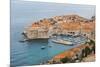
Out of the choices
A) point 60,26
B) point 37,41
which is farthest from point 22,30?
point 60,26

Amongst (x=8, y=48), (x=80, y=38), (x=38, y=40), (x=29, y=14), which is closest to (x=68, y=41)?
(x=80, y=38)

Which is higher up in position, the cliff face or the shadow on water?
the cliff face

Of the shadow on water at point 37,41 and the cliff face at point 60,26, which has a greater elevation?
the cliff face at point 60,26

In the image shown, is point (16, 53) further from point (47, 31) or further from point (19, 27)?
point (47, 31)
